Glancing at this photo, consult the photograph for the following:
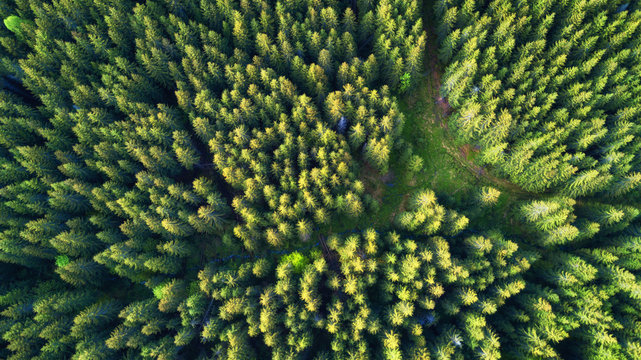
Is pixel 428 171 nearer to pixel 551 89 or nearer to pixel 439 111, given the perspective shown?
pixel 439 111

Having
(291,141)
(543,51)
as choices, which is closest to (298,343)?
(291,141)

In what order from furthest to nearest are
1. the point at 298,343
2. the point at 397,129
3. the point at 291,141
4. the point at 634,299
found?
the point at 397,129 < the point at 291,141 < the point at 634,299 < the point at 298,343

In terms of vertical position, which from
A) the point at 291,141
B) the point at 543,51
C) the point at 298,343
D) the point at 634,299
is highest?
the point at 543,51

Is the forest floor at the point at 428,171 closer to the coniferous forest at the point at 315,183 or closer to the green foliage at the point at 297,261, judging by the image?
the coniferous forest at the point at 315,183

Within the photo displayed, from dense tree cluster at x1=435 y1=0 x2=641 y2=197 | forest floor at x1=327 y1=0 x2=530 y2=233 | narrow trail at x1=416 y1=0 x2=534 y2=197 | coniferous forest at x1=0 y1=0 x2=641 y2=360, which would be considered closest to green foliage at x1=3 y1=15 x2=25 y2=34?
coniferous forest at x1=0 y1=0 x2=641 y2=360

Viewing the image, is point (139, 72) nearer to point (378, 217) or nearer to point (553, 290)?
point (378, 217)

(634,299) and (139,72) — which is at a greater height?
(139,72)

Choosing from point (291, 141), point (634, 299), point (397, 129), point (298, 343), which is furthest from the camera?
point (397, 129)

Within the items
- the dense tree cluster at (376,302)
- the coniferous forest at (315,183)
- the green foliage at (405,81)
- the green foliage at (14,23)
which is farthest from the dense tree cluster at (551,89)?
the green foliage at (14,23)
